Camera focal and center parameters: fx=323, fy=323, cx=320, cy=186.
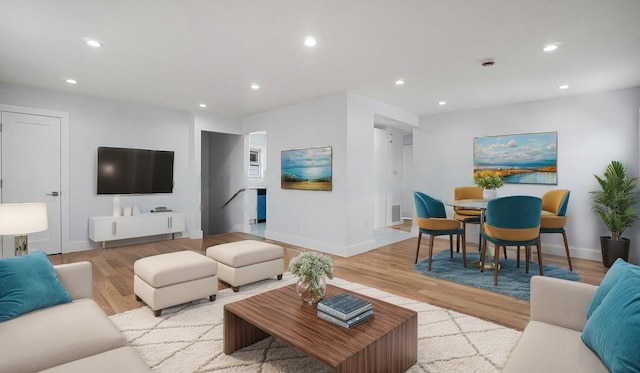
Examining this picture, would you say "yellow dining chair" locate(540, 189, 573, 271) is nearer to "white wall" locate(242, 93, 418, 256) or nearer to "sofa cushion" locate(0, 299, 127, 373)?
"white wall" locate(242, 93, 418, 256)

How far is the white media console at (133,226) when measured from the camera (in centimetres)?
514

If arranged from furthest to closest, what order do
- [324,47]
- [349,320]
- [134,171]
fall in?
[134,171]
[324,47]
[349,320]

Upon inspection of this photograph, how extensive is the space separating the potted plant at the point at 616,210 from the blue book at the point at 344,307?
419cm

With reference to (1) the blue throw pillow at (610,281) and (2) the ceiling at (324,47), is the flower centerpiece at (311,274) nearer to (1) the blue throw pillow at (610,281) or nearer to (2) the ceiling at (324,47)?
(1) the blue throw pillow at (610,281)

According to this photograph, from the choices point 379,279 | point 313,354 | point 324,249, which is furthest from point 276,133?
point 313,354

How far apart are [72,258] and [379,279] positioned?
14.6 feet

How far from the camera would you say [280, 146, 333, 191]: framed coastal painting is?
5.10 m

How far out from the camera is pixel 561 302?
5.67 feet

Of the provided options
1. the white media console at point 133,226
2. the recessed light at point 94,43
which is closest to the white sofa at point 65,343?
the recessed light at point 94,43

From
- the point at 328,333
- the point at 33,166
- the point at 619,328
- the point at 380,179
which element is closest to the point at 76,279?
the point at 328,333

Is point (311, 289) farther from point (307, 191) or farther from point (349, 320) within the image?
point (307, 191)

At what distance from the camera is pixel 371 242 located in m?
5.31

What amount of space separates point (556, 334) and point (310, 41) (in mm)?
2826

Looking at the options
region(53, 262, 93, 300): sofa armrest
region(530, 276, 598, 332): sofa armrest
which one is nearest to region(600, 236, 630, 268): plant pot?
region(530, 276, 598, 332): sofa armrest
